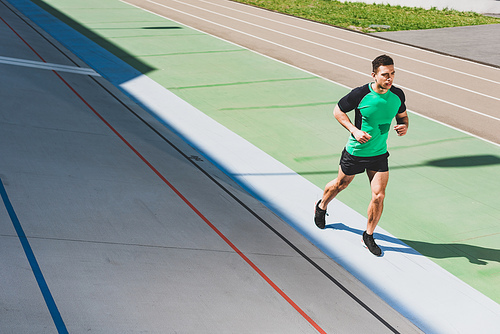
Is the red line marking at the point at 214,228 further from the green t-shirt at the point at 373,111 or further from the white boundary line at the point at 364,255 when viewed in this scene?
the green t-shirt at the point at 373,111

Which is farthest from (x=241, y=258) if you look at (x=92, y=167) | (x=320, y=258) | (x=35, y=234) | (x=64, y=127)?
(x=64, y=127)

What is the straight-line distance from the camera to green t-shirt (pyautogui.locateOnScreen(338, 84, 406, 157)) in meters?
5.05

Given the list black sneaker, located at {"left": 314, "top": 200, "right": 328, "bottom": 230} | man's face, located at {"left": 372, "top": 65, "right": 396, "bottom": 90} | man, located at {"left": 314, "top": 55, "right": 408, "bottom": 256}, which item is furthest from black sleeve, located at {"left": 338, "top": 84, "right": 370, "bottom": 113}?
black sneaker, located at {"left": 314, "top": 200, "right": 328, "bottom": 230}

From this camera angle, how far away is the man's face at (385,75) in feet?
16.0

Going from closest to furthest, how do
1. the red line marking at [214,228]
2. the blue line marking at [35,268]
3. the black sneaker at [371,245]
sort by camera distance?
the blue line marking at [35,268] < the red line marking at [214,228] < the black sneaker at [371,245]

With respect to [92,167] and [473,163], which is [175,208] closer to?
[92,167]

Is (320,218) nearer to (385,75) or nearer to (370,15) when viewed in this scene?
(385,75)

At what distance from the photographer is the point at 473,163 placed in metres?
8.10

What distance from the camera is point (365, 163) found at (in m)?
5.29

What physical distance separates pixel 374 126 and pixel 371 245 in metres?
1.24

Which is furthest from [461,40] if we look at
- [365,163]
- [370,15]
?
[365,163]

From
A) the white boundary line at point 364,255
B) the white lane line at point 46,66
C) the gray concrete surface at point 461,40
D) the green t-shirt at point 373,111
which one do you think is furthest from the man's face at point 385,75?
the gray concrete surface at point 461,40

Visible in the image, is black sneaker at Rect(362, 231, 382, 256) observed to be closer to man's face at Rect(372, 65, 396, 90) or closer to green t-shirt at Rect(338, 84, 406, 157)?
green t-shirt at Rect(338, 84, 406, 157)

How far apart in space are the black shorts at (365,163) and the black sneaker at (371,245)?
0.70 meters
